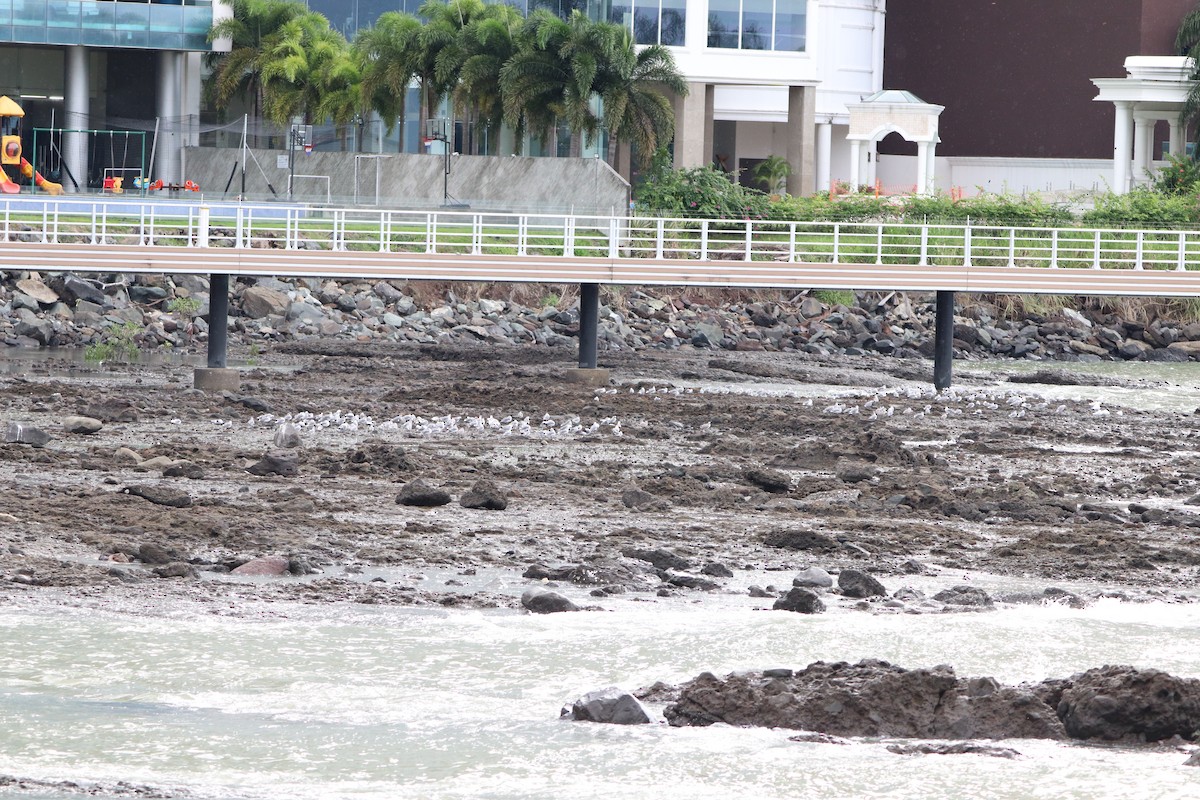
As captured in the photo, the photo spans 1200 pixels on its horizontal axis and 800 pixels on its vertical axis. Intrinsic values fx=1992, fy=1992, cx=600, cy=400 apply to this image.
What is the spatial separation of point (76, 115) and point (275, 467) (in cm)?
3967

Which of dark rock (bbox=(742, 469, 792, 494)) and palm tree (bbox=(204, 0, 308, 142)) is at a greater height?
palm tree (bbox=(204, 0, 308, 142))

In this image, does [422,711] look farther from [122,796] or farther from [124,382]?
[124,382]

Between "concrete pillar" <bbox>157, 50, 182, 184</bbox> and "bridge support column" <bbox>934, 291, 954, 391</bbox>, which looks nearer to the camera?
"bridge support column" <bbox>934, 291, 954, 391</bbox>

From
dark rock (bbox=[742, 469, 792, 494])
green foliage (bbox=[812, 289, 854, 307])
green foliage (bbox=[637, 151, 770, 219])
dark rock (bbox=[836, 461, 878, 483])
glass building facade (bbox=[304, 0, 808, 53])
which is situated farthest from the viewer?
glass building facade (bbox=[304, 0, 808, 53])

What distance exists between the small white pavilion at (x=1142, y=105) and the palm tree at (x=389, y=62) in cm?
2058

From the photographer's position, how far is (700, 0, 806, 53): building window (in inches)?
2376

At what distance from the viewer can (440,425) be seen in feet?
88.5

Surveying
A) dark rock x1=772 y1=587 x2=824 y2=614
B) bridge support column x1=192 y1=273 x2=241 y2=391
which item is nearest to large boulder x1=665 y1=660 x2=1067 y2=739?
dark rock x1=772 y1=587 x2=824 y2=614

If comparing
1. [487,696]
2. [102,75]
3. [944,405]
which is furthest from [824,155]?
[487,696]

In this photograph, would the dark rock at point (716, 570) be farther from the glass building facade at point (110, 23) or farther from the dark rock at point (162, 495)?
the glass building facade at point (110, 23)

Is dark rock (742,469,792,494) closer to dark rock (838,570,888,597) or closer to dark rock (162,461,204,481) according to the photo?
dark rock (838,570,888,597)

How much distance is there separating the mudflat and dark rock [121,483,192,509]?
0.11 ft

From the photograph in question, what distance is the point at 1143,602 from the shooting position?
52.6ft

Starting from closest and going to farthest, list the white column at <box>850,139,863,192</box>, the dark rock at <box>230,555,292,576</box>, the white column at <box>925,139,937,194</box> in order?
1. the dark rock at <box>230,555,292,576</box>
2. the white column at <box>925,139,937,194</box>
3. the white column at <box>850,139,863,192</box>
